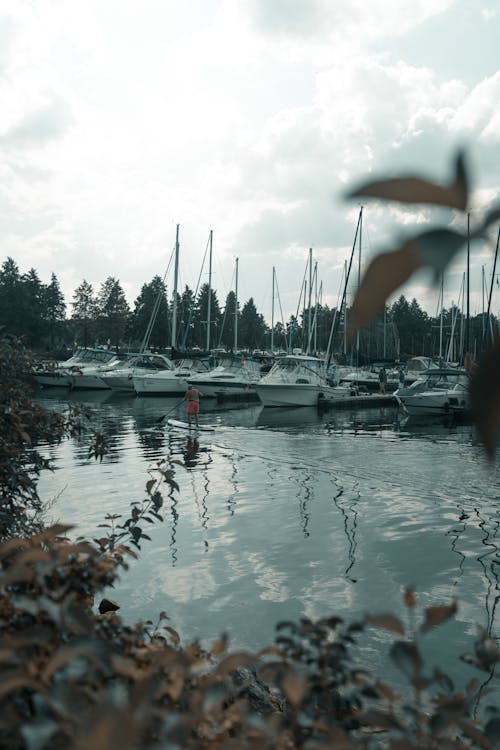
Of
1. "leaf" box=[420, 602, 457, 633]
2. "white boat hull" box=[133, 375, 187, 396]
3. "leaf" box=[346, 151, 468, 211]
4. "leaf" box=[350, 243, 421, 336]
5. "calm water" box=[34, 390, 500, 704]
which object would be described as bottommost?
"calm water" box=[34, 390, 500, 704]

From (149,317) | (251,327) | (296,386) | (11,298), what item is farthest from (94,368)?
(251,327)

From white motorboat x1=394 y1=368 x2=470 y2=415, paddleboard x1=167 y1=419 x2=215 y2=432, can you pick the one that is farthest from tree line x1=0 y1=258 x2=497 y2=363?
paddleboard x1=167 y1=419 x2=215 y2=432

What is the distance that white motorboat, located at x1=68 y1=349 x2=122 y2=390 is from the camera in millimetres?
51438

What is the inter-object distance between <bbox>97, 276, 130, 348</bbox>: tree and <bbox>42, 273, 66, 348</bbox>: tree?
680 centimetres

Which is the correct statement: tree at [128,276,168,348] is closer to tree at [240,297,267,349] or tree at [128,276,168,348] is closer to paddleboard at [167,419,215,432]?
tree at [240,297,267,349]

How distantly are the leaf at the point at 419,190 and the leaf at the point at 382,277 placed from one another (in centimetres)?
10

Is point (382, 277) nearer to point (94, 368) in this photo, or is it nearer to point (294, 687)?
point (294, 687)

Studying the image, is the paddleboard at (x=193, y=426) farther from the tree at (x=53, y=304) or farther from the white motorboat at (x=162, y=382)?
the tree at (x=53, y=304)

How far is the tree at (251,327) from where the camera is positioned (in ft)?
442

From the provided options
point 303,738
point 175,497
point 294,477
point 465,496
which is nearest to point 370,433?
point 294,477

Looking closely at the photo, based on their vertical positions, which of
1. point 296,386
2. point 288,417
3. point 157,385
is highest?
point 296,386

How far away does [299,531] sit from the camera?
37.6 ft

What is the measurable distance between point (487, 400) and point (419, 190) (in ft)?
1.20

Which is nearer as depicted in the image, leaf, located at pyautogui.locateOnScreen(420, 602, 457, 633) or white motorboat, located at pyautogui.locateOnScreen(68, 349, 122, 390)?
leaf, located at pyautogui.locateOnScreen(420, 602, 457, 633)
